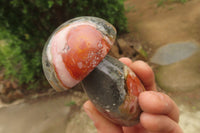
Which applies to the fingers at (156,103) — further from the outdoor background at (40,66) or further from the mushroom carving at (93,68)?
the outdoor background at (40,66)

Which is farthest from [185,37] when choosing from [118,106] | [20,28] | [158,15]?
[20,28]

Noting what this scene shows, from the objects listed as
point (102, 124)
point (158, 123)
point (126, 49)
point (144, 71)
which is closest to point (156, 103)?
point (158, 123)

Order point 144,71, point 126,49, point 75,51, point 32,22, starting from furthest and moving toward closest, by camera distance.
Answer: point 126,49 → point 32,22 → point 144,71 → point 75,51

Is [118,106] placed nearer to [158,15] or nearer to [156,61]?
[156,61]

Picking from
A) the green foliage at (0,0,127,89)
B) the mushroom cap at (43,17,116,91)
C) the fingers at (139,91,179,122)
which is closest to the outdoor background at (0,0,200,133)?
the green foliage at (0,0,127,89)

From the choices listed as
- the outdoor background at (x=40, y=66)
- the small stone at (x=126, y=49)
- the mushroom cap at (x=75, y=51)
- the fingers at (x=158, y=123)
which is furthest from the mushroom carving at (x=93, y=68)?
the small stone at (x=126, y=49)

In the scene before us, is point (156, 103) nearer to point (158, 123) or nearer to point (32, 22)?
point (158, 123)

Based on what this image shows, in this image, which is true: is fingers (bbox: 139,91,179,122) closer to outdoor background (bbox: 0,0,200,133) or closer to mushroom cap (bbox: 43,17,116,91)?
mushroom cap (bbox: 43,17,116,91)
